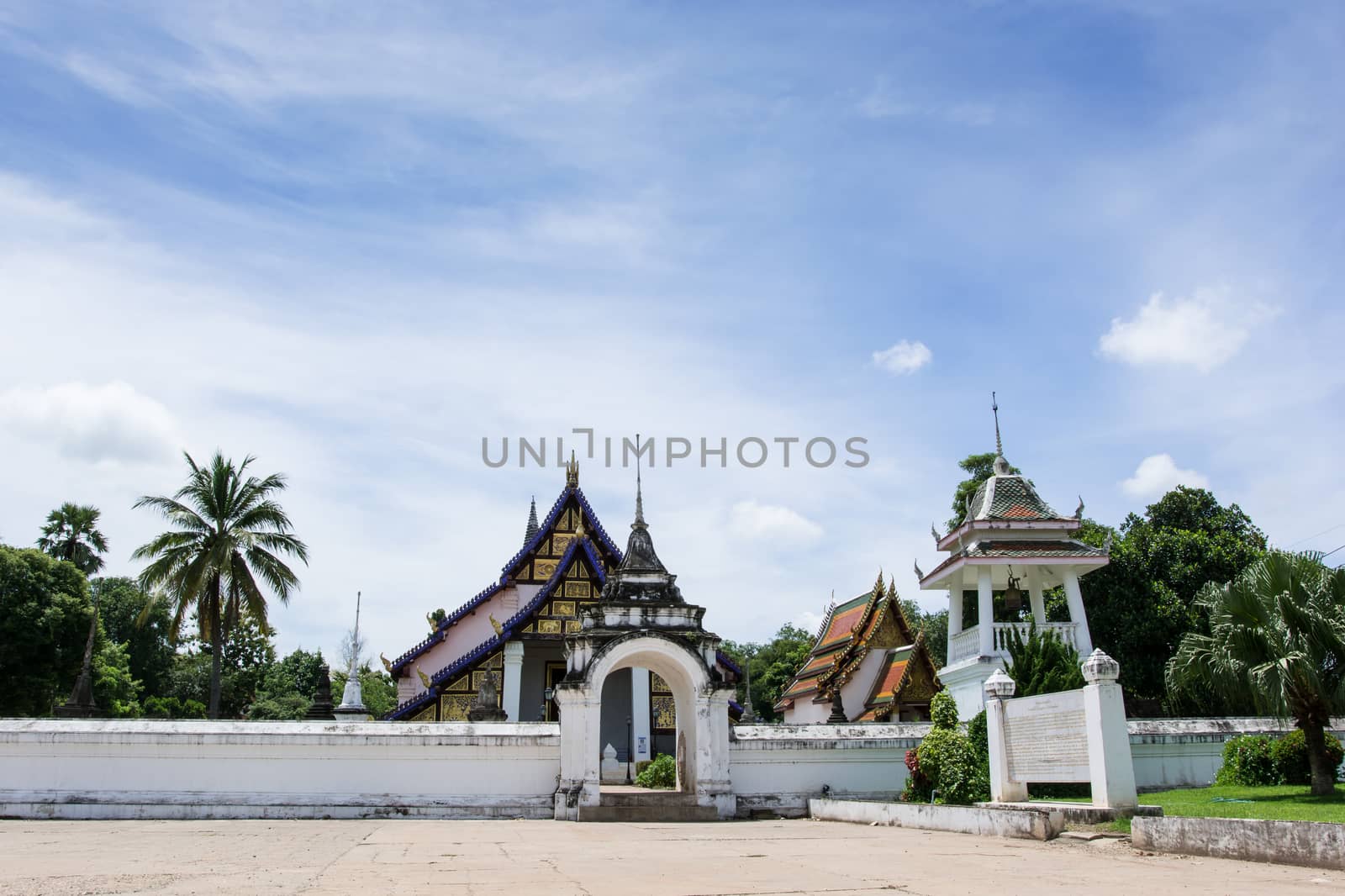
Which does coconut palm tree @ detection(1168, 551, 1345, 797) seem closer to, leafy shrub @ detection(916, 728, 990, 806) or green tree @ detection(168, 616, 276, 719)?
leafy shrub @ detection(916, 728, 990, 806)

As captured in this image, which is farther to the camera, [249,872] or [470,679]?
[470,679]

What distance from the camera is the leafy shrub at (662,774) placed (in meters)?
17.5

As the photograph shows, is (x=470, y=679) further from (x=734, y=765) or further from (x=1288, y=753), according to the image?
(x=1288, y=753)

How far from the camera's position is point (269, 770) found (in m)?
14.5

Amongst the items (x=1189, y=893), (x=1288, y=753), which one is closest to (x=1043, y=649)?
(x=1288, y=753)

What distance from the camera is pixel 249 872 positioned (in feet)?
22.1

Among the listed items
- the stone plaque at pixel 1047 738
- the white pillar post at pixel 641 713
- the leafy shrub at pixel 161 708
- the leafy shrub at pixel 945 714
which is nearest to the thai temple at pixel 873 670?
the white pillar post at pixel 641 713

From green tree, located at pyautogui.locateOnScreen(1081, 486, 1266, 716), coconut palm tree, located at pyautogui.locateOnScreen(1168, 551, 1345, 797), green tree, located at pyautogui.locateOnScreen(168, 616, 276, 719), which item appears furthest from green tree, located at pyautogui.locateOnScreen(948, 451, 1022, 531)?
green tree, located at pyautogui.locateOnScreen(168, 616, 276, 719)

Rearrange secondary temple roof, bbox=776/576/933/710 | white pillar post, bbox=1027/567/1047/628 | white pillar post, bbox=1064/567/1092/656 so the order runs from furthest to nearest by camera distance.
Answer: secondary temple roof, bbox=776/576/933/710
white pillar post, bbox=1027/567/1047/628
white pillar post, bbox=1064/567/1092/656

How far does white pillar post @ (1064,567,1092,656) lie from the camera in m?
17.7

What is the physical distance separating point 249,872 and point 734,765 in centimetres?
968

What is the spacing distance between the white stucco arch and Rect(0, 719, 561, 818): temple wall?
0.55 meters

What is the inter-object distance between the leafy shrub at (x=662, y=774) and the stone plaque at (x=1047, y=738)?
7.52 m

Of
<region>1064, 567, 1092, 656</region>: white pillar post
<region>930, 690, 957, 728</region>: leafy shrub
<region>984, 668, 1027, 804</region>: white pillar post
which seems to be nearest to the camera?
<region>984, 668, 1027, 804</region>: white pillar post
